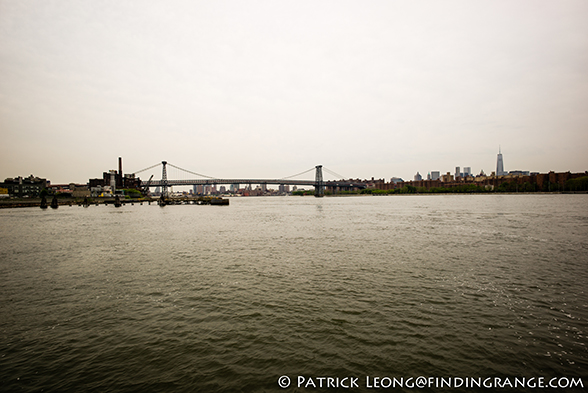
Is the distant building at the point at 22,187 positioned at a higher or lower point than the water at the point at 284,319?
higher

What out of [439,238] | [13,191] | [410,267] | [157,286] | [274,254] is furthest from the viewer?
[13,191]

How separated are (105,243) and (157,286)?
16.1 metres

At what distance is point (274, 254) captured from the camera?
19.6 meters

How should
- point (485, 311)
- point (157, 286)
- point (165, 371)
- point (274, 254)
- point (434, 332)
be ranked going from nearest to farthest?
1. point (165, 371)
2. point (434, 332)
3. point (485, 311)
4. point (157, 286)
5. point (274, 254)

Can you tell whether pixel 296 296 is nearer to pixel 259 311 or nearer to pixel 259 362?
pixel 259 311

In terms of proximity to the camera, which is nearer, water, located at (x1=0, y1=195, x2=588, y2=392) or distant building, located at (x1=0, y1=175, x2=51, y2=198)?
water, located at (x1=0, y1=195, x2=588, y2=392)

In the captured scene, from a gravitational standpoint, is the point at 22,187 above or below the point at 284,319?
above

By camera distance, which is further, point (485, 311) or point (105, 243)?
point (105, 243)

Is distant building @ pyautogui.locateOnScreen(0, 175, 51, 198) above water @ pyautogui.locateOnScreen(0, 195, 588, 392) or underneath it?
above

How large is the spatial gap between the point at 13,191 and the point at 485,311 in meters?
201

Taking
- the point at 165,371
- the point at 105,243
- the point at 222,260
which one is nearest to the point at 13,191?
Answer: the point at 105,243

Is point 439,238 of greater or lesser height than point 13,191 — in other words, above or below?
below

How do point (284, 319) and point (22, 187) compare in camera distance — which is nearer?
point (284, 319)

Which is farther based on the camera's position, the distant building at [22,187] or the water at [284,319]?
the distant building at [22,187]
